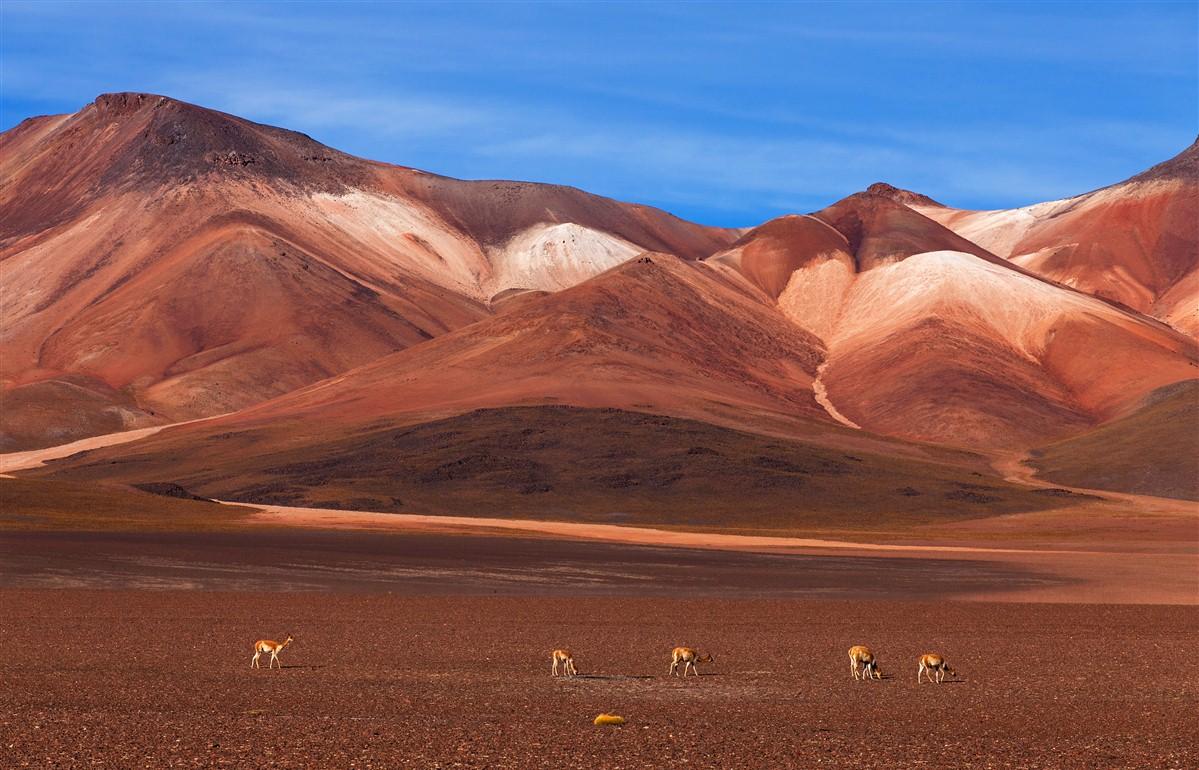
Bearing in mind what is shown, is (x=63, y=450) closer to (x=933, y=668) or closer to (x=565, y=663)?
(x=565, y=663)

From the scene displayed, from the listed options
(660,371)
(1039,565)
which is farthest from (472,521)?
(660,371)

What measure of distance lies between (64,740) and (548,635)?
17.4 metres

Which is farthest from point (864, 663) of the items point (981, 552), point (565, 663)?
point (981, 552)

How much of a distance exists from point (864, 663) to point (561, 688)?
20.6ft

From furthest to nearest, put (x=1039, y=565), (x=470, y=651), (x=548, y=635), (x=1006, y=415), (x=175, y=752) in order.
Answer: (x=1006, y=415) < (x=1039, y=565) < (x=548, y=635) < (x=470, y=651) < (x=175, y=752)

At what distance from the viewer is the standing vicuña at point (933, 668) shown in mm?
29391

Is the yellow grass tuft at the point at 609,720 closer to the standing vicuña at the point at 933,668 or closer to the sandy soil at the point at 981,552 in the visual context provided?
the standing vicuña at the point at 933,668

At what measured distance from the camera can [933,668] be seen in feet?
97.8

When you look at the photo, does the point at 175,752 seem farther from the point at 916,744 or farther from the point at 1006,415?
the point at 1006,415

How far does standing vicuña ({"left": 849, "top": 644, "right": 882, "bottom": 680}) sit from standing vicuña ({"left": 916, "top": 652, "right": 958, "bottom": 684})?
89cm

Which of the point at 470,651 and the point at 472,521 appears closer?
the point at 470,651

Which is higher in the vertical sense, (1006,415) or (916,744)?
(1006,415)

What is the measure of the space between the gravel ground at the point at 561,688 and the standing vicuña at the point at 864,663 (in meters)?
0.36

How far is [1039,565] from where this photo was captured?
→ 7238 cm
